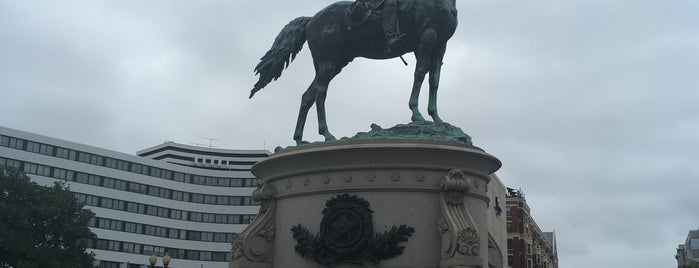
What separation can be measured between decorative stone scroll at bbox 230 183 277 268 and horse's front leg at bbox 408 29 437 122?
135 inches

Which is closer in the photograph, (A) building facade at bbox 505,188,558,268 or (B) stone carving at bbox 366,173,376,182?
(B) stone carving at bbox 366,173,376,182

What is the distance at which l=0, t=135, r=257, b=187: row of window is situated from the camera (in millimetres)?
83188

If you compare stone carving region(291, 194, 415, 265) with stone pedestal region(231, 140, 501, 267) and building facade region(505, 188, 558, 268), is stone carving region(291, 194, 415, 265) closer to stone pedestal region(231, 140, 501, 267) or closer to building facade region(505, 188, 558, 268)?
stone pedestal region(231, 140, 501, 267)

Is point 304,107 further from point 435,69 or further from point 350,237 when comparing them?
point 350,237

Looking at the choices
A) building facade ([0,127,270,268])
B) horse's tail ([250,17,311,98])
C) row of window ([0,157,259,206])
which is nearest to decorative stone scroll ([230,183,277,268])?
horse's tail ([250,17,311,98])

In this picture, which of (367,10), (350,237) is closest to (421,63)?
(367,10)

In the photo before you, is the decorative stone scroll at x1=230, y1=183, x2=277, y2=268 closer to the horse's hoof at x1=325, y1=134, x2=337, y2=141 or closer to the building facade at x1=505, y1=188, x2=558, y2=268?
the horse's hoof at x1=325, y1=134, x2=337, y2=141

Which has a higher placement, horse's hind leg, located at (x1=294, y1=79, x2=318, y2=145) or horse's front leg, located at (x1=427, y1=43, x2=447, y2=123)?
horse's front leg, located at (x1=427, y1=43, x2=447, y2=123)

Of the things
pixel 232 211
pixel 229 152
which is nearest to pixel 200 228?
pixel 232 211

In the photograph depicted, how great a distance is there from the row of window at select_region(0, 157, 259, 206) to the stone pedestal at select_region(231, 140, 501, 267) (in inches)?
2683

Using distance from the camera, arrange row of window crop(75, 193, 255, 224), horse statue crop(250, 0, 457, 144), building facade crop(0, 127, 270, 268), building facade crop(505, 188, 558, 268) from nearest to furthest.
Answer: horse statue crop(250, 0, 457, 144) → building facade crop(0, 127, 270, 268) → row of window crop(75, 193, 255, 224) → building facade crop(505, 188, 558, 268)

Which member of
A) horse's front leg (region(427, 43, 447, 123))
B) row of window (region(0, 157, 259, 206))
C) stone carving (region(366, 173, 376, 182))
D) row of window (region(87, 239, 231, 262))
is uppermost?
row of window (region(0, 157, 259, 206))

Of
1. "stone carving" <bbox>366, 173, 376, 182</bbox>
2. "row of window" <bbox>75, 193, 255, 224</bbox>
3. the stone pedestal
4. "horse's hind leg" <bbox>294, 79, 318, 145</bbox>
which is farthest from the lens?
"row of window" <bbox>75, 193, 255, 224</bbox>

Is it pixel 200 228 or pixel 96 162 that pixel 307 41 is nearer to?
pixel 96 162
